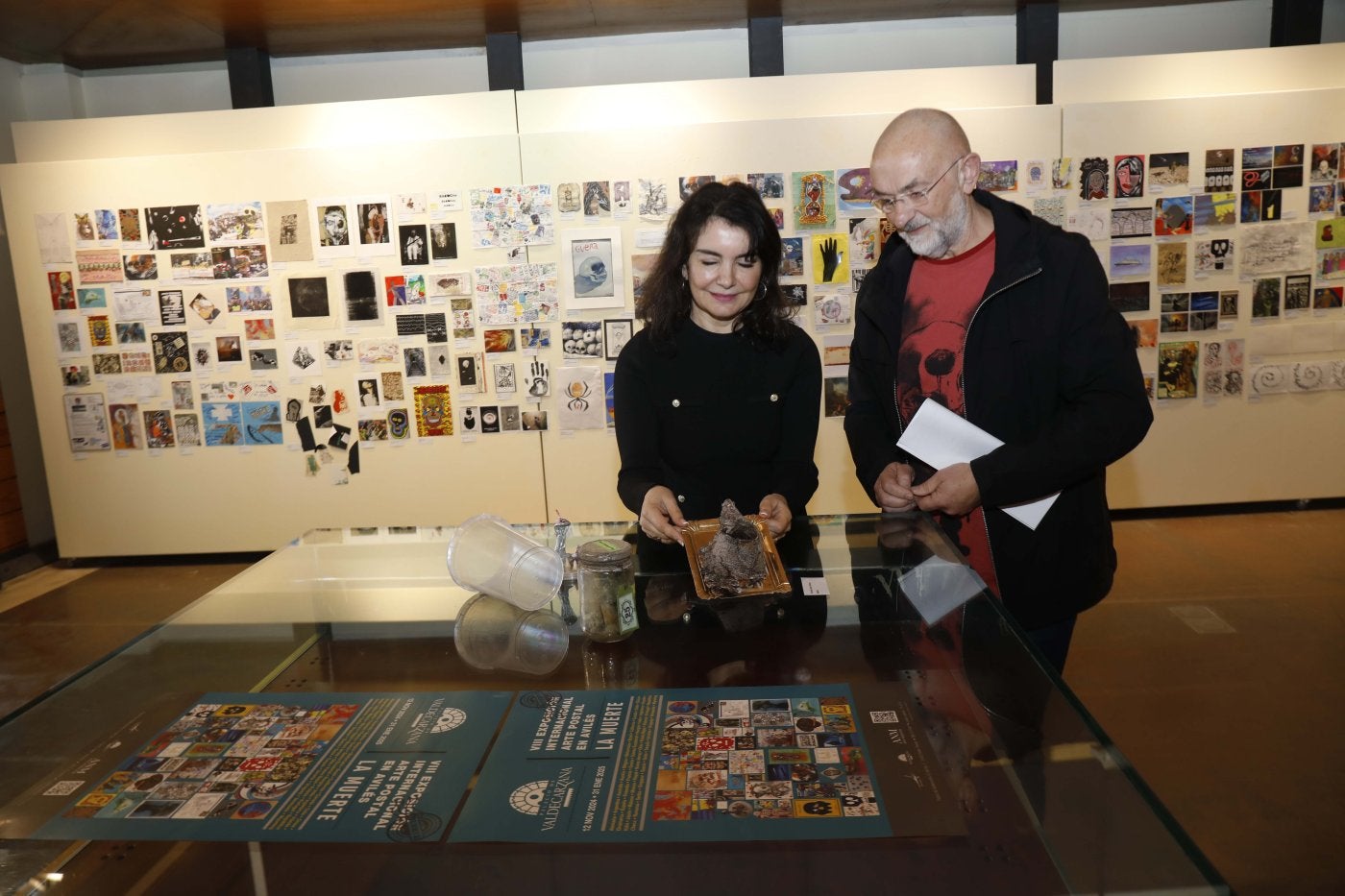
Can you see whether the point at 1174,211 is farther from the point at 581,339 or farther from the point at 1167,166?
the point at 581,339

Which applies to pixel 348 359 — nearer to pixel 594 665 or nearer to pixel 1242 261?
pixel 594 665

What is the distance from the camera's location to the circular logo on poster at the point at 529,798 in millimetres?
1152

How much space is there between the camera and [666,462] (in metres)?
2.57

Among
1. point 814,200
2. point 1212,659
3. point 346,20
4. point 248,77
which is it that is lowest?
point 1212,659

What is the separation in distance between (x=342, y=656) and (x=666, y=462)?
1.10 m

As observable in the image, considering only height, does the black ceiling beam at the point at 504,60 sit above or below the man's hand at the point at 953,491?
above

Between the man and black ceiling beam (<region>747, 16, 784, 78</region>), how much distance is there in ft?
14.8

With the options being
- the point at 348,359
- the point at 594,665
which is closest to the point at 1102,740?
the point at 594,665

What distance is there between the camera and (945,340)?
7.43 ft

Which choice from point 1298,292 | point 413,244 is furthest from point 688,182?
point 1298,292

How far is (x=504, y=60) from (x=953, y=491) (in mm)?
5446

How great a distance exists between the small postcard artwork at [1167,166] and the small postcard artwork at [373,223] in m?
4.63

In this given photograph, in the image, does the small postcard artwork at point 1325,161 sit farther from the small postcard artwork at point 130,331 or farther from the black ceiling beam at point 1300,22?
the small postcard artwork at point 130,331

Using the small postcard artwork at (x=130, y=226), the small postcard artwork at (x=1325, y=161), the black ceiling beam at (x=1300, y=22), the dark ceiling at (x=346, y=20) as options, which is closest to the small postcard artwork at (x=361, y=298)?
the small postcard artwork at (x=130, y=226)
